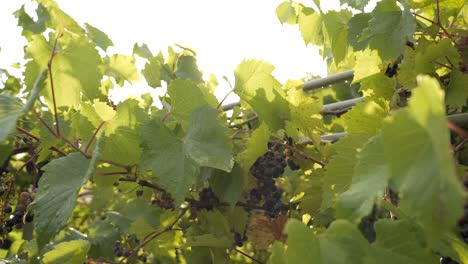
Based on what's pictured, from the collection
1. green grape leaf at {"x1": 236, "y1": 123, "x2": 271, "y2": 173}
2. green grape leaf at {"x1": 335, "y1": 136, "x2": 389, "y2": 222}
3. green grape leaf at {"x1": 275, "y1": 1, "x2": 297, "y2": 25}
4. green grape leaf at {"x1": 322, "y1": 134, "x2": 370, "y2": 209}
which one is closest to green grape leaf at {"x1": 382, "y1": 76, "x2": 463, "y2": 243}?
green grape leaf at {"x1": 335, "y1": 136, "x2": 389, "y2": 222}

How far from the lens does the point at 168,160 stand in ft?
5.37

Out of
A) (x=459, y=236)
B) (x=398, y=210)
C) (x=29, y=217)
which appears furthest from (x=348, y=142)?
(x=29, y=217)

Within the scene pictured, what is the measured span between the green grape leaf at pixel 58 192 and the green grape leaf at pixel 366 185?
2.50ft

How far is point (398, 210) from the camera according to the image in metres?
1.29

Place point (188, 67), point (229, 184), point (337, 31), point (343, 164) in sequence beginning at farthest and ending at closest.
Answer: point (188, 67), point (337, 31), point (229, 184), point (343, 164)

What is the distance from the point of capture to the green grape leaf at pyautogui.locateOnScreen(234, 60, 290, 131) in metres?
1.97

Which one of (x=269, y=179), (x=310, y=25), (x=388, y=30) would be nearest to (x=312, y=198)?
(x=269, y=179)

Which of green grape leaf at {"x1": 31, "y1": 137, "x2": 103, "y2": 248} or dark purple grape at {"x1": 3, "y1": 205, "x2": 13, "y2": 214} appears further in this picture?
dark purple grape at {"x1": 3, "y1": 205, "x2": 13, "y2": 214}

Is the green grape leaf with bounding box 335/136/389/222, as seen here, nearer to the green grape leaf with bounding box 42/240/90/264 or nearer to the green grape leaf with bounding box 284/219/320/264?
the green grape leaf with bounding box 284/219/320/264

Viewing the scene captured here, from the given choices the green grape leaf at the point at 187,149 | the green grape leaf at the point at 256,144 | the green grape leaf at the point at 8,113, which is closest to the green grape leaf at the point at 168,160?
the green grape leaf at the point at 187,149

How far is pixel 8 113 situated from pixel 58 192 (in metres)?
0.30

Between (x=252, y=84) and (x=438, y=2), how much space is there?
0.70 meters

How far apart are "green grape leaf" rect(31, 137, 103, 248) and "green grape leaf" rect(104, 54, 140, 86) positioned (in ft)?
4.53

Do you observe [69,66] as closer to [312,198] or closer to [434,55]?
[312,198]
